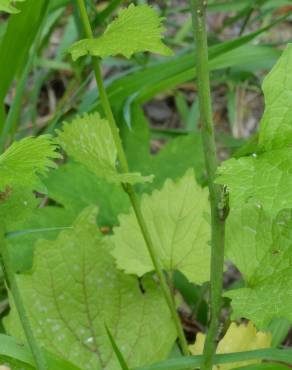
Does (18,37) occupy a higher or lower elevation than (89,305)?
higher

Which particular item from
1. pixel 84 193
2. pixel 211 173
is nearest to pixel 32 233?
pixel 84 193

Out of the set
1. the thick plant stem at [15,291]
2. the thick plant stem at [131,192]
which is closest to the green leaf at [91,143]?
the thick plant stem at [131,192]

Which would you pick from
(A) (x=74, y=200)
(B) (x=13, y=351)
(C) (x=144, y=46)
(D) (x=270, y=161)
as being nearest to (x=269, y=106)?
(D) (x=270, y=161)

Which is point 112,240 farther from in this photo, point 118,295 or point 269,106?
point 269,106

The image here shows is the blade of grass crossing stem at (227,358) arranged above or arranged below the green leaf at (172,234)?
below

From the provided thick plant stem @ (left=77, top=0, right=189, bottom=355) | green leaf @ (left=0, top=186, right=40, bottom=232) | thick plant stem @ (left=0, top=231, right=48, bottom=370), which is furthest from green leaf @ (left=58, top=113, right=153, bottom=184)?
thick plant stem @ (left=0, top=231, right=48, bottom=370)

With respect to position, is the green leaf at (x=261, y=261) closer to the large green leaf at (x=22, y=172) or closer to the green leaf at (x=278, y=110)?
the green leaf at (x=278, y=110)

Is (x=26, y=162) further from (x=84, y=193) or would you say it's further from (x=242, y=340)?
(x=84, y=193)
